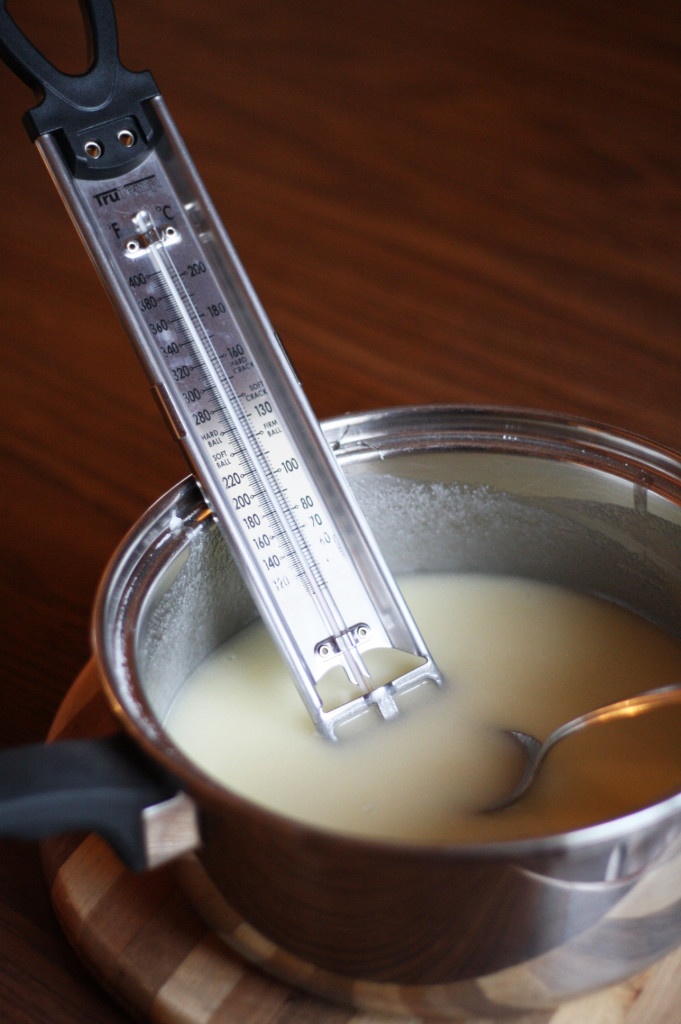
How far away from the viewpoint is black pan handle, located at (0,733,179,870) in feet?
1.40

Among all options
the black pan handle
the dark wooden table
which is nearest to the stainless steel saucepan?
the black pan handle

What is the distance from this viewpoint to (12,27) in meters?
0.53

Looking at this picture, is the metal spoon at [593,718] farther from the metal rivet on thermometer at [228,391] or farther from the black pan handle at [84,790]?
the black pan handle at [84,790]

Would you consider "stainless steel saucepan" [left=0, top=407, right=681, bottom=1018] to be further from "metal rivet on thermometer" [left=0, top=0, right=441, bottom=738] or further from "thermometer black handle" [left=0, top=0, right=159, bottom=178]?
"thermometer black handle" [left=0, top=0, right=159, bottom=178]

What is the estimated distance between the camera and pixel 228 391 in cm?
63

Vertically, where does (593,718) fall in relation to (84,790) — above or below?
below

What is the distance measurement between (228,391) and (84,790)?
10.4 inches

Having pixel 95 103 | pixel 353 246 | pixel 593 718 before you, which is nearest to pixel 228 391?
pixel 95 103

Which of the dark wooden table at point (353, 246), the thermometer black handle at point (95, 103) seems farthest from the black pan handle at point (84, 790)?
the thermometer black handle at point (95, 103)

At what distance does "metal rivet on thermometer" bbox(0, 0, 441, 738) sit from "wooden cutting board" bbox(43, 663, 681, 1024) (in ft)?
0.43

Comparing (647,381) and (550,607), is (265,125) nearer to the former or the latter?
(647,381)

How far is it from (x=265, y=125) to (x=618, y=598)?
0.73m

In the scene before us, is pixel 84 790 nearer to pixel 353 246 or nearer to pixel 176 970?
pixel 176 970

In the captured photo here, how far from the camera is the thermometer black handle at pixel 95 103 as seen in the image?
1.83 ft
